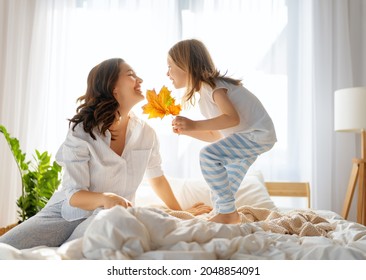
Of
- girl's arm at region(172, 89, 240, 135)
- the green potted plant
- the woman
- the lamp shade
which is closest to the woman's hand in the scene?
the woman

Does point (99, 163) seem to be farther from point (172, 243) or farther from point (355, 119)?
point (355, 119)

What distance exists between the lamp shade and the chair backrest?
55cm

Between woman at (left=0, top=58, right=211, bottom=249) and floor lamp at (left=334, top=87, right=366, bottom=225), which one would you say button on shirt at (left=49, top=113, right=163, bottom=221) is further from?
floor lamp at (left=334, top=87, right=366, bottom=225)

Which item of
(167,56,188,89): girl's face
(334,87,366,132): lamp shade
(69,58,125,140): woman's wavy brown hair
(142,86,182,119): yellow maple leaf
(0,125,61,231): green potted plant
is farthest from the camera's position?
(334,87,366,132): lamp shade

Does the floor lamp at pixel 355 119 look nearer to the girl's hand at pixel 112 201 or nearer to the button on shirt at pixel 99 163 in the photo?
the button on shirt at pixel 99 163

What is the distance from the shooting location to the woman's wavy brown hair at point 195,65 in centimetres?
196

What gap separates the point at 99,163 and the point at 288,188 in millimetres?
2043

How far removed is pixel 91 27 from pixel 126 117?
203 centimetres

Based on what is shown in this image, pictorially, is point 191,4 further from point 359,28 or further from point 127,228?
point 127,228

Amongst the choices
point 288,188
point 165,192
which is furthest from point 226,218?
point 288,188

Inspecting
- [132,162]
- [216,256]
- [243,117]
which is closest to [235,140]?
[243,117]

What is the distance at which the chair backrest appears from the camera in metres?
3.36

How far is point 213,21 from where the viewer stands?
3.73 m

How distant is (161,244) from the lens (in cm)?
113
